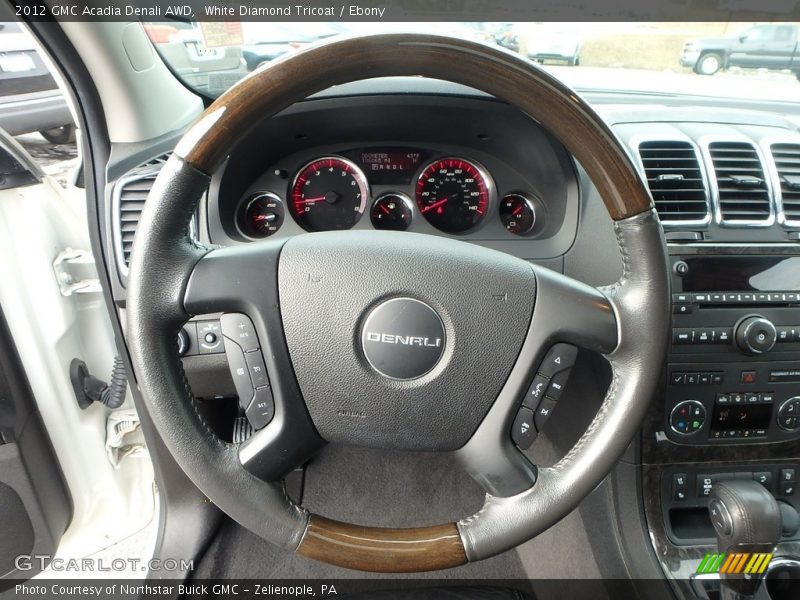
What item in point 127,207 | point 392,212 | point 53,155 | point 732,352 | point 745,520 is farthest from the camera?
point 53,155

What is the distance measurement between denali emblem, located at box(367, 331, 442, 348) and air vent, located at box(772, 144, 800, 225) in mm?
990

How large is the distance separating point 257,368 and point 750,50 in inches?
60.7

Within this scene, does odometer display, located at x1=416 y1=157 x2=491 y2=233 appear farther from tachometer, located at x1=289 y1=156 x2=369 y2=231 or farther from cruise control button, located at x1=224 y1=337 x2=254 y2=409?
cruise control button, located at x1=224 y1=337 x2=254 y2=409

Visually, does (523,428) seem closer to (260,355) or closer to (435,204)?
(260,355)

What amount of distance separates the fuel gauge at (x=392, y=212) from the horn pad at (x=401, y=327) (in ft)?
2.13

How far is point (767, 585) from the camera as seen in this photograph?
1306 millimetres

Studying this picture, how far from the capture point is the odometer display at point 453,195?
1466mm

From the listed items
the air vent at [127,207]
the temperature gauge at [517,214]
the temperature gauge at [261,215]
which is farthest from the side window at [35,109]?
the temperature gauge at [517,214]

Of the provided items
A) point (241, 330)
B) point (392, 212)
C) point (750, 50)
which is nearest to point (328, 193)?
point (392, 212)

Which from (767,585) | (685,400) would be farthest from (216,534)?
(767,585)

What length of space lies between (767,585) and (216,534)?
1.42 meters

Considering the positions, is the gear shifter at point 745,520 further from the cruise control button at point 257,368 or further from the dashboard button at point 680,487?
the cruise control button at point 257,368

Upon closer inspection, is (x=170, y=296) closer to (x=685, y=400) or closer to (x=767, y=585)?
(x=685, y=400)

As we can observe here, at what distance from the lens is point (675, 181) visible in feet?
4.22
